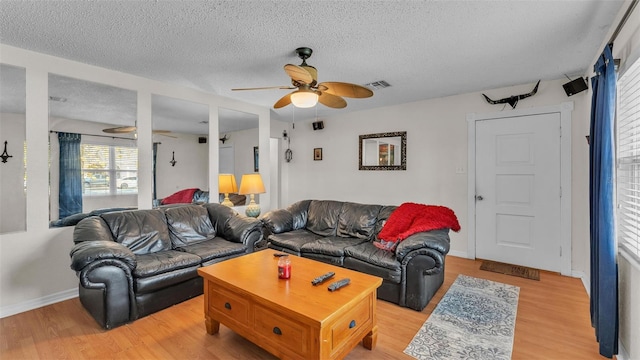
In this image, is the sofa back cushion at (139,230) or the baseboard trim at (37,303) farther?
the sofa back cushion at (139,230)

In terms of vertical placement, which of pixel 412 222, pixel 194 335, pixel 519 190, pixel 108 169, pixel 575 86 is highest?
pixel 575 86

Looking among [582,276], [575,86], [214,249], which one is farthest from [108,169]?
[582,276]

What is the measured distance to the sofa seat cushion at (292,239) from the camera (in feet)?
11.0

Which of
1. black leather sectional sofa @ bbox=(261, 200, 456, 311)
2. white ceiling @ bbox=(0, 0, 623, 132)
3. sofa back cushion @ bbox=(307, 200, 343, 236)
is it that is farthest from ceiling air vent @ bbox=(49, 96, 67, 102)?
sofa back cushion @ bbox=(307, 200, 343, 236)

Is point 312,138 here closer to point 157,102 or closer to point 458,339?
point 157,102

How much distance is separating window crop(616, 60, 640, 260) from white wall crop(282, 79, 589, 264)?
147 centimetres

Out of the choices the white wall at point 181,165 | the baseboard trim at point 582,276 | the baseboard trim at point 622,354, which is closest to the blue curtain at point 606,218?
the baseboard trim at point 622,354

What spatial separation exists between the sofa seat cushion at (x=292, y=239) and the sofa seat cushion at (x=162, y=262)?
929 millimetres

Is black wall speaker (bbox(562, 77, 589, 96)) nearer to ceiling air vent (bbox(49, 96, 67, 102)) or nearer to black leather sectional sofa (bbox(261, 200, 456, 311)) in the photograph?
Answer: black leather sectional sofa (bbox(261, 200, 456, 311))

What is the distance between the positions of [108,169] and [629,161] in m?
4.56

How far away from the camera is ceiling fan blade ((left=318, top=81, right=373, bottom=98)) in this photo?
2542mm

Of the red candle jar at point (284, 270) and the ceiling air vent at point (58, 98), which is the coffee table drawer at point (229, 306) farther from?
the ceiling air vent at point (58, 98)

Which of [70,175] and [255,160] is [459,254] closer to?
[255,160]

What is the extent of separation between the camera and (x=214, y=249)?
3033 millimetres
